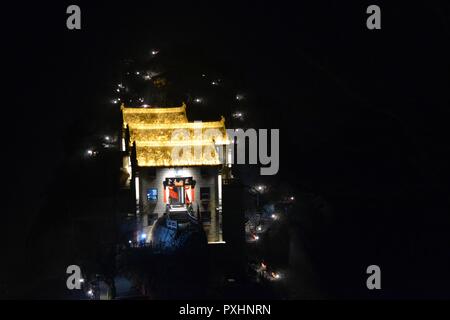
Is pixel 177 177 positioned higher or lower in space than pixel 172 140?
lower

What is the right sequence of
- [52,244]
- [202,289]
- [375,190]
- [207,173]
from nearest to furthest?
1. [202,289]
2. [207,173]
3. [52,244]
4. [375,190]

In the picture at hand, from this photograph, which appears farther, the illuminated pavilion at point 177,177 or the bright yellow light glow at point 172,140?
the bright yellow light glow at point 172,140

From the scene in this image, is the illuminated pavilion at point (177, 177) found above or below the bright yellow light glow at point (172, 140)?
below

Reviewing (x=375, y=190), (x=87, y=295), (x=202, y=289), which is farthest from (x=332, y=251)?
(x=87, y=295)

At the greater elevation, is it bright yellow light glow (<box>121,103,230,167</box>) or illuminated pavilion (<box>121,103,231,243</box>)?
bright yellow light glow (<box>121,103,230,167</box>)

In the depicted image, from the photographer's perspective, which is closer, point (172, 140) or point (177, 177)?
point (177, 177)

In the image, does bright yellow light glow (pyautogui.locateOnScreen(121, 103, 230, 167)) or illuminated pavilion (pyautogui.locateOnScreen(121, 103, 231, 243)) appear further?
bright yellow light glow (pyautogui.locateOnScreen(121, 103, 230, 167))
